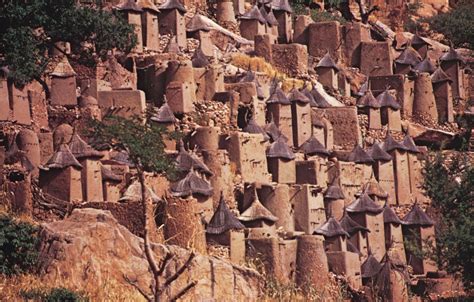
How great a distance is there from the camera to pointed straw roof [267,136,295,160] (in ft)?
168

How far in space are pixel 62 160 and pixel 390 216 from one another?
1490cm

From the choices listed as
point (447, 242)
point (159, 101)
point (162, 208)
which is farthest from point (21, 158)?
point (447, 242)

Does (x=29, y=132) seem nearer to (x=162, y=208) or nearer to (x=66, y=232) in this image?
(x=162, y=208)

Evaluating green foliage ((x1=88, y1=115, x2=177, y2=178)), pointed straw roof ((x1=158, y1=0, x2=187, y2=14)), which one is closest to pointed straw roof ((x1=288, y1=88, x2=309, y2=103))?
pointed straw roof ((x1=158, y1=0, x2=187, y2=14))

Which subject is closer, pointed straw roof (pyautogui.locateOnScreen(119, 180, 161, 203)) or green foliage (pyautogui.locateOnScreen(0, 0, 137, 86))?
green foliage (pyautogui.locateOnScreen(0, 0, 137, 86))

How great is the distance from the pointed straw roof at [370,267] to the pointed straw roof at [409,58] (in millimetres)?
21416

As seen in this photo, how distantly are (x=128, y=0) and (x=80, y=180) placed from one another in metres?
14.8

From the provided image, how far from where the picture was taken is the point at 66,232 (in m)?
31.8

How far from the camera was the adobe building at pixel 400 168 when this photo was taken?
58094 millimetres

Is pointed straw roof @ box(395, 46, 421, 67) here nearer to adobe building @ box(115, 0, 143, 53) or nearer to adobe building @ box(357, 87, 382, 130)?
adobe building @ box(357, 87, 382, 130)

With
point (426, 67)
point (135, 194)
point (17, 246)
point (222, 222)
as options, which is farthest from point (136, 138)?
point (426, 67)

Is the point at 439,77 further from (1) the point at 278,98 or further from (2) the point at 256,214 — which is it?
(2) the point at 256,214

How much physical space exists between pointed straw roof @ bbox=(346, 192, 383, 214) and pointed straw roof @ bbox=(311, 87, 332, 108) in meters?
6.47

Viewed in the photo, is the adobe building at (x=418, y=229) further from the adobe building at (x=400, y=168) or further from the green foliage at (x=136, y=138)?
the green foliage at (x=136, y=138)
